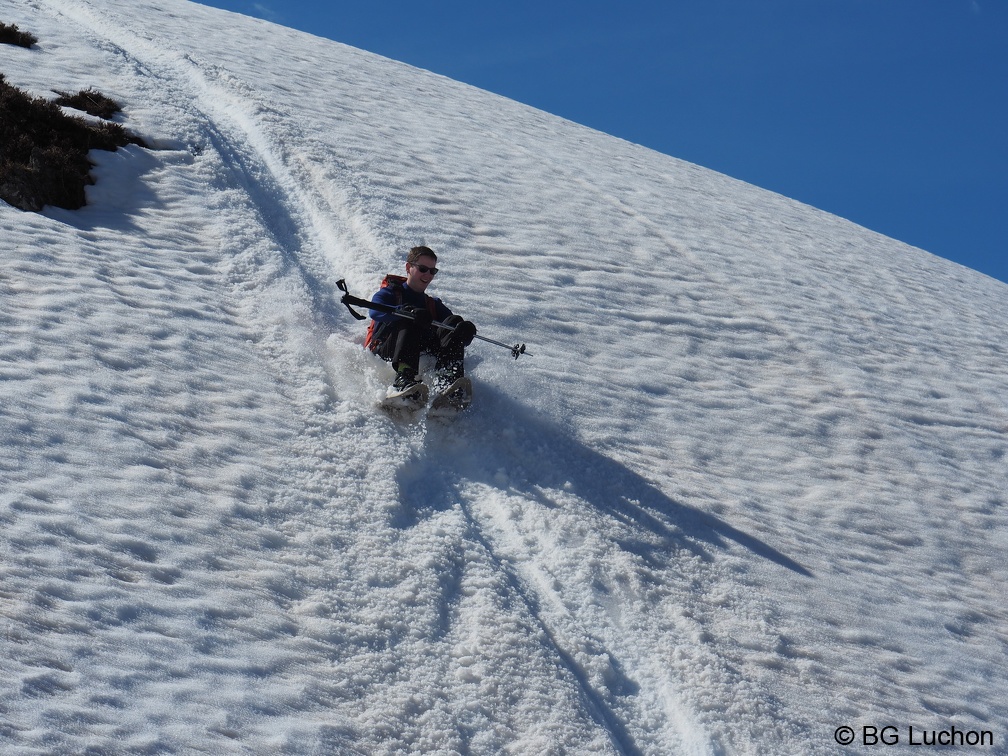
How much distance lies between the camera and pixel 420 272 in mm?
7523

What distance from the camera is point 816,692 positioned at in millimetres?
5441

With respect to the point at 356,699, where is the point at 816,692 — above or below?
above

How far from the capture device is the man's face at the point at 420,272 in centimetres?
749

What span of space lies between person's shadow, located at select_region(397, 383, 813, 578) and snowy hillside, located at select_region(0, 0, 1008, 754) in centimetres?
3

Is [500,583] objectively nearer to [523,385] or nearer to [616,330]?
[523,385]

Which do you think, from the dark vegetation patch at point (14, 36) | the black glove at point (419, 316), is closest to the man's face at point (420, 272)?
the black glove at point (419, 316)

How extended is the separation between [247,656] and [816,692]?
11.6 feet

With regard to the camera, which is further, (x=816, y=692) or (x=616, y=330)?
(x=616, y=330)

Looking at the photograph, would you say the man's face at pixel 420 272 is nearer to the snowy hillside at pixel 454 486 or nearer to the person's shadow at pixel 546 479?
the snowy hillside at pixel 454 486

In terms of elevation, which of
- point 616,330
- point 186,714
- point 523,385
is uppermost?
point 616,330

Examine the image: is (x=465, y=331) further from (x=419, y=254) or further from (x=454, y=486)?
(x=454, y=486)

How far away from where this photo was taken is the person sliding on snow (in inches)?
281

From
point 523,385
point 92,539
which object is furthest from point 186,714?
point 523,385

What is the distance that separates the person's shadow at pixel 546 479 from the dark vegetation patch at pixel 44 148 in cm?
517
